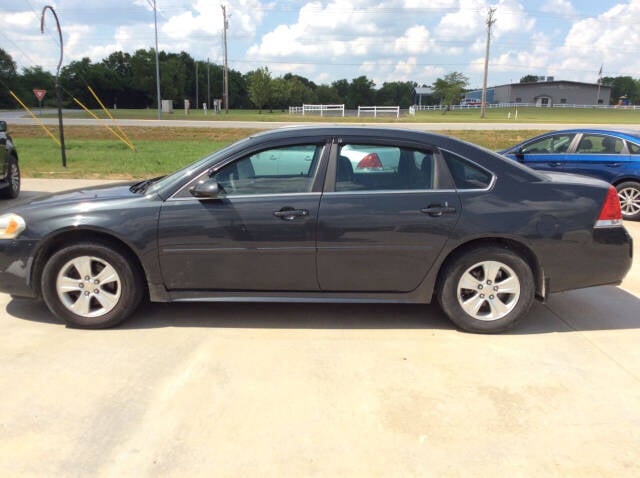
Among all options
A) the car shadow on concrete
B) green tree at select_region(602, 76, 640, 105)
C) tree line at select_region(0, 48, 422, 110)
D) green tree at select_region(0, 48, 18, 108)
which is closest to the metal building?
green tree at select_region(602, 76, 640, 105)

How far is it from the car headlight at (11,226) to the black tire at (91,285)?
34 centimetres

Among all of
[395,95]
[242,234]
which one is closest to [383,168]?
[242,234]

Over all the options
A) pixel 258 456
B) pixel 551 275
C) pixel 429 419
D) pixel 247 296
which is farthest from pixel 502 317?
pixel 258 456

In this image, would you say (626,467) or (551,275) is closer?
(626,467)

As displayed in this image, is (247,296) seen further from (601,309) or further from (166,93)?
(166,93)

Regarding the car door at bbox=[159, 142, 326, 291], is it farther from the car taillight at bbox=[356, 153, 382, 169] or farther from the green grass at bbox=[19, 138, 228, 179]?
the green grass at bbox=[19, 138, 228, 179]

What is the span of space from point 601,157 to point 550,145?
888 millimetres

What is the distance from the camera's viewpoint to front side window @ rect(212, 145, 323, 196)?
13.7 ft

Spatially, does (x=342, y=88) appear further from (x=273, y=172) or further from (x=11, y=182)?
(x=273, y=172)

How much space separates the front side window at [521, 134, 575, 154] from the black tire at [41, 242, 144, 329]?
770cm

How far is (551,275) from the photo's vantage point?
415cm

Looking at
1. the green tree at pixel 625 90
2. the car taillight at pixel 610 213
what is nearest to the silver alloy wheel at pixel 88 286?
the car taillight at pixel 610 213

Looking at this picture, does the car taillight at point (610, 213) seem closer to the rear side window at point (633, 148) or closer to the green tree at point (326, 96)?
the rear side window at point (633, 148)

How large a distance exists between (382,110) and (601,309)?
51135 mm
